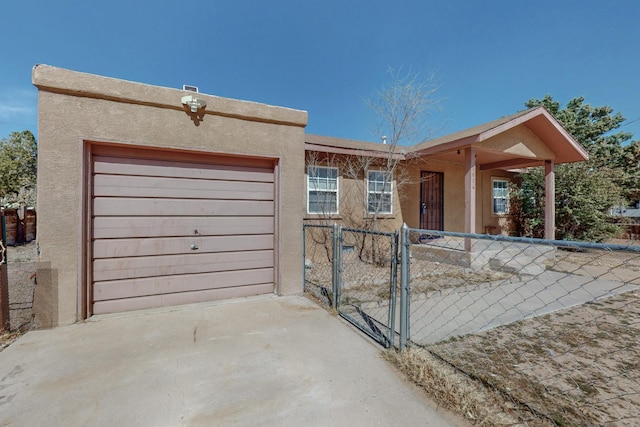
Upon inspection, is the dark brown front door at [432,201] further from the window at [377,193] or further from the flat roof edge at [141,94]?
the flat roof edge at [141,94]

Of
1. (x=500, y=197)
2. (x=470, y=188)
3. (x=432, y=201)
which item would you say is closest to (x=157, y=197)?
(x=470, y=188)

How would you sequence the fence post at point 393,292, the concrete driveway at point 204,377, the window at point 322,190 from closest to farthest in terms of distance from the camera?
the concrete driveway at point 204,377 → the fence post at point 393,292 → the window at point 322,190

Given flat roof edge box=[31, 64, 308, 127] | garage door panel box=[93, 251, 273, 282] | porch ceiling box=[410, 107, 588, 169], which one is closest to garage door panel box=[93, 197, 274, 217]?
garage door panel box=[93, 251, 273, 282]

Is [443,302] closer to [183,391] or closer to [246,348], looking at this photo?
[246,348]

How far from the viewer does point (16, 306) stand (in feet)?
11.8

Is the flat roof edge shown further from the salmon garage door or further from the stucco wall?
the salmon garage door

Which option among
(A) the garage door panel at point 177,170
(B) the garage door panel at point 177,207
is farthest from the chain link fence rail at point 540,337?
(A) the garage door panel at point 177,170

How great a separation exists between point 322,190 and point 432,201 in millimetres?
4322

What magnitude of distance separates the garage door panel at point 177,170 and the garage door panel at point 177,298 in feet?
5.59

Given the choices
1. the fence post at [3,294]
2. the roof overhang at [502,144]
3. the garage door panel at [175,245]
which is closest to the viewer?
the fence post at [3,294]

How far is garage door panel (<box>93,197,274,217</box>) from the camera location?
11.3 ft

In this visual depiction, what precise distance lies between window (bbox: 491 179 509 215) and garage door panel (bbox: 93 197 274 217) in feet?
33.0

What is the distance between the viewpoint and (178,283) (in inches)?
148

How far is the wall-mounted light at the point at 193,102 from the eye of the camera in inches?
140
